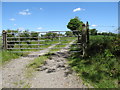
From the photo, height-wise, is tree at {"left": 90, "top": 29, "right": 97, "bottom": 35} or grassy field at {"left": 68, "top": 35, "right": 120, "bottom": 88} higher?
tree at {"left": 90, "top": 29, "right": 97, "bottom": 35}

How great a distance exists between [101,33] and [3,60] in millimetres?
6190

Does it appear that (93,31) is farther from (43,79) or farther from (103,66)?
(43,79)

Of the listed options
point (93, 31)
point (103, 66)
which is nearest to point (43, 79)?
point (103, 66)

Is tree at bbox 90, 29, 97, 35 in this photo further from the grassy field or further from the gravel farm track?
the gravel farm track

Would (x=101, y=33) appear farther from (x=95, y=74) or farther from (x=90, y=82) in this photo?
(x=90, y=82)

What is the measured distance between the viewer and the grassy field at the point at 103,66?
14.4 feet

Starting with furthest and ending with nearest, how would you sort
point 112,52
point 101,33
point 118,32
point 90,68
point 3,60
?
point 101,33, point 3,60, point 118,32, point 112,52, point 90,68

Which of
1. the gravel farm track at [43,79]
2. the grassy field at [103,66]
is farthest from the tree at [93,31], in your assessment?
the gravel farm track at [43,79]

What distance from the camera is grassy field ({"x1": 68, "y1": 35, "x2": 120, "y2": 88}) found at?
4382mm

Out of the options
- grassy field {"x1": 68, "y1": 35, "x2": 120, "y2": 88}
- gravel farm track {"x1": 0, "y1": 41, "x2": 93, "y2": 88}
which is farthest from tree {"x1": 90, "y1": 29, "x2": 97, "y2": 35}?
gravel farm track {"x1": 0, "y1": 41, "x2": 93, "y2": 88}

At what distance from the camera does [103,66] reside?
535cm

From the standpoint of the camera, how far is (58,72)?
18.4 feet

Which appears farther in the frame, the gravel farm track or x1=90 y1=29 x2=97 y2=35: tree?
x1=90 y1=29 x2=97 y2=35: tree

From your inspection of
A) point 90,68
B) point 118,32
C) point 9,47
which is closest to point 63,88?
point 90,68
